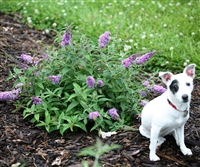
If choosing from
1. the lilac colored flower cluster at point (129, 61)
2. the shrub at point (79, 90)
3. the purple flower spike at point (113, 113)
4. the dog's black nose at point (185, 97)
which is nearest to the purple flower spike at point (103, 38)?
the shrub at point (79, 90)

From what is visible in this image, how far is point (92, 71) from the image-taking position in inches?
171

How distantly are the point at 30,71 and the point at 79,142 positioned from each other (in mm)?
972

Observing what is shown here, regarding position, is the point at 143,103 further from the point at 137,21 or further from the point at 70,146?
the point at 137,21

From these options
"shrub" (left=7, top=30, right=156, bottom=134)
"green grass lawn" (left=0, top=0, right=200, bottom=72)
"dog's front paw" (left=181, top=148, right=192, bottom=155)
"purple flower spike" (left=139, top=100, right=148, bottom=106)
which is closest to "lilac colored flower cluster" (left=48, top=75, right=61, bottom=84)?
"shrub" (left=7, top=30, right=156, bottom=134)

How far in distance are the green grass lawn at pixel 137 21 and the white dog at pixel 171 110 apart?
2173 mm

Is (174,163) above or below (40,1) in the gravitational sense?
below

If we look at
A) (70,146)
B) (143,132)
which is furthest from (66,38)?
(143,132)

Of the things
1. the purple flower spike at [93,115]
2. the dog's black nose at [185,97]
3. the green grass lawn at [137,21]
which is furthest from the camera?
the green grass lawn at [137,21]

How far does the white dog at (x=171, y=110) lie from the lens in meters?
3.31

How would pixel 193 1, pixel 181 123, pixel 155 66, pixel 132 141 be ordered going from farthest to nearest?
1. pixel 193 1
2. pixel 155 66
3. pixel 132 141
4. pixel 181 123

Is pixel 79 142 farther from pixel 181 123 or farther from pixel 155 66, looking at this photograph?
pixel 155 66

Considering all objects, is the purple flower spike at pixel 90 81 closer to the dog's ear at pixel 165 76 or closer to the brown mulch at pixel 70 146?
the brown mulch at pixel 70 146

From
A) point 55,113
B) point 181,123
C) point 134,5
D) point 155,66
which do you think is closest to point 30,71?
point 55,113

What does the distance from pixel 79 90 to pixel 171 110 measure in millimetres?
1044
